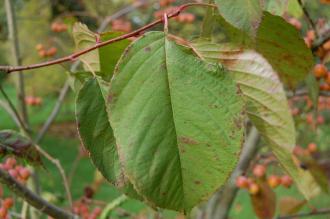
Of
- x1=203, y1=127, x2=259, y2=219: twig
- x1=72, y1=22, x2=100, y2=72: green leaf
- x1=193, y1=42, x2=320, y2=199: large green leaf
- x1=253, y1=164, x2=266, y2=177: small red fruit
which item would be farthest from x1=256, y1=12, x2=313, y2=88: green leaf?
x1=253, y1=164, x2=266, y2=177: small red fruit

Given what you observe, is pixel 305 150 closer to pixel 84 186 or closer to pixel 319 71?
pixel 319 71

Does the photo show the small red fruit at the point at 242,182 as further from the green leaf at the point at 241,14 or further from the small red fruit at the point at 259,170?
the green leaf at the point at 241,14

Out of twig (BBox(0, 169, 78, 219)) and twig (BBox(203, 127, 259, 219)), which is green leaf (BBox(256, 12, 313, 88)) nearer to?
twig (BBox(0, 169, 78, 219))

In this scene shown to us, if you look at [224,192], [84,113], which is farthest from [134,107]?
[224,192]

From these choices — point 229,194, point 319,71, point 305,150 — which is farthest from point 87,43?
point 305,150

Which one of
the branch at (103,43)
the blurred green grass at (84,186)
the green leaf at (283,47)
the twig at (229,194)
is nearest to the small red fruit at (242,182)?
the twig at (229,194)

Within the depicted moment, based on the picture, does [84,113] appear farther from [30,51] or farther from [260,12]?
[30,51]
